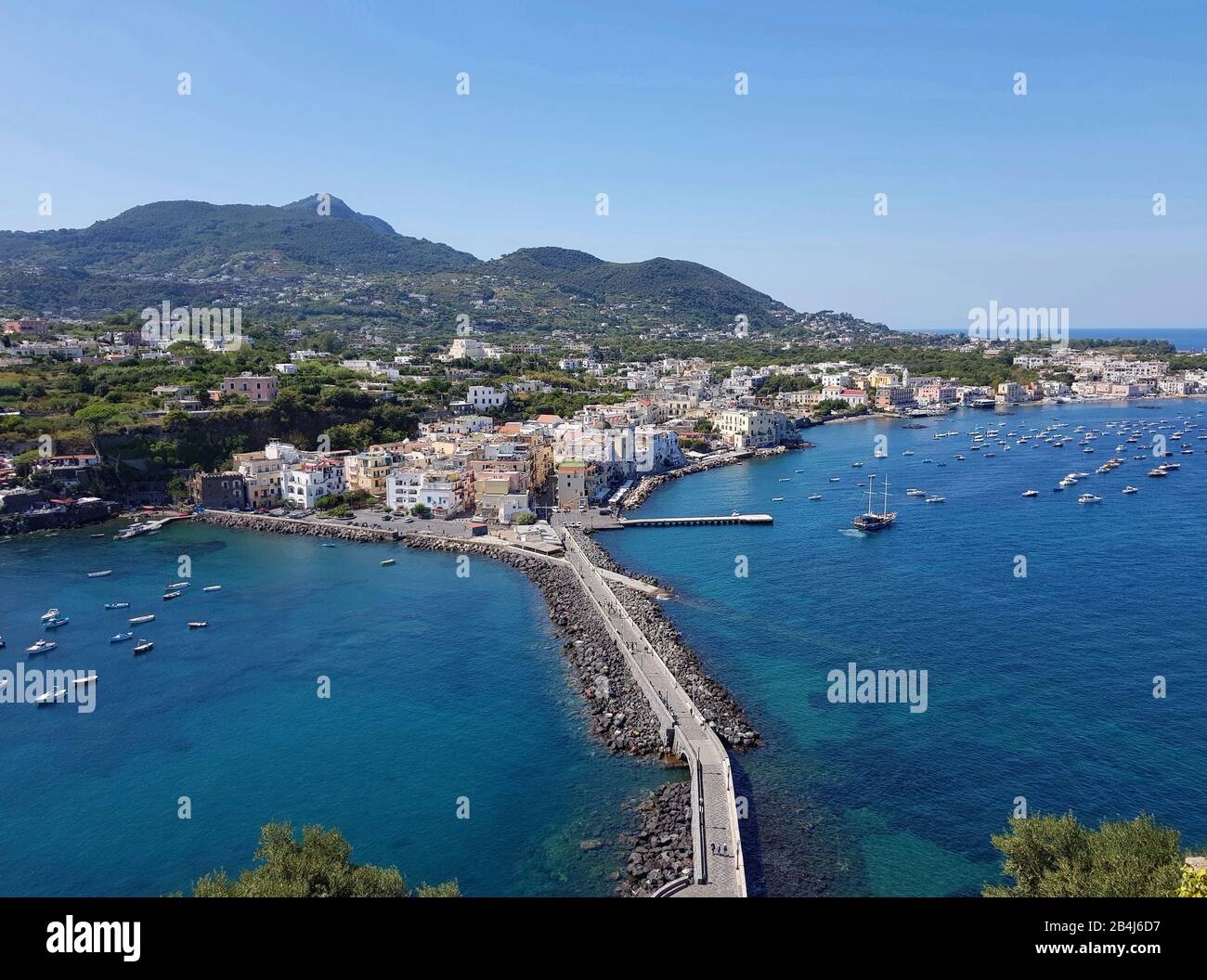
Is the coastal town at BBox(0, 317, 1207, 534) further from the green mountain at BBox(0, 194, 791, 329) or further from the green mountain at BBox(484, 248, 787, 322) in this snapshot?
the green mountain at BBox(484, 248, 787, 322)

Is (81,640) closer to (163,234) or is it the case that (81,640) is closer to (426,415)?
(426,415)

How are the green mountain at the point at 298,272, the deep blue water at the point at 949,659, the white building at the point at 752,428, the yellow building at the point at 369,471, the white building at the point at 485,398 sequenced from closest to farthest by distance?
the deep blue water at the point at 949,659
the yellow building at the point at 369,471
the white building at the point at 485,398
the white building at the point at 752,428
the green mountain at the point at 298,272

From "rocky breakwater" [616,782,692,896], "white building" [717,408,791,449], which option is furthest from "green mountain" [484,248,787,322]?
"rocky breakwater" [616,782,692,896]

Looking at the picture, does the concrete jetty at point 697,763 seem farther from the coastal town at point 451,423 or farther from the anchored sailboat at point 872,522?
the anchored sailboat at point 872,522

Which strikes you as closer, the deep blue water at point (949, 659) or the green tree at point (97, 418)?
the deep blue water at point (949, 659)

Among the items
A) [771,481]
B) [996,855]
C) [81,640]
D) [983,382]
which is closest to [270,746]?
[81,640]

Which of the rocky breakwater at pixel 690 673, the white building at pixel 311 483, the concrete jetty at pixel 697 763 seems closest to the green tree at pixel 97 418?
the white building at pixel 311 483

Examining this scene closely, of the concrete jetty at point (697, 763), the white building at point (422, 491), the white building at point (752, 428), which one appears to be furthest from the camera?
the white building at point (752, 428)
